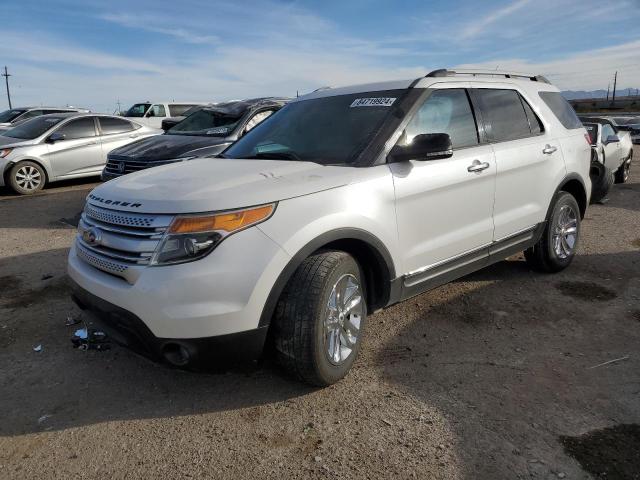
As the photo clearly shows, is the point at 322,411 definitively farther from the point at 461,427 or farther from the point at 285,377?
the point at 461,427

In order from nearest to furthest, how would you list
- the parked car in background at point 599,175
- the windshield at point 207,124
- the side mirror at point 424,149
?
the side mirror at point 424,149 < the windshield at point 207,124 < the parked car in background at point 599,175

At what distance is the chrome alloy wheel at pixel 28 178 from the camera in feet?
33.4

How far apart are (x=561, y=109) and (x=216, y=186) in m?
3.85

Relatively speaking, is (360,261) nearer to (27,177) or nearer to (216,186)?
(216,186)

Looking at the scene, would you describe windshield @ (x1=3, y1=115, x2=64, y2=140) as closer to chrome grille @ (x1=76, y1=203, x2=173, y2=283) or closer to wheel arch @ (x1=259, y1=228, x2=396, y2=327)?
chrome grille @ (x1=76, y1=203, x2=173, y2=283)

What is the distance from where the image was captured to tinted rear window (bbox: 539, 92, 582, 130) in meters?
4.97

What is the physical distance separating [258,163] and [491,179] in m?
1.81

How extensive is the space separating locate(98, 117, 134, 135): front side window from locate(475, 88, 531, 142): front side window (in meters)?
9.22

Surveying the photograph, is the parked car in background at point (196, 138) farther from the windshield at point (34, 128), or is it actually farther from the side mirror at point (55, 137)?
the windshield at point (34, 128)

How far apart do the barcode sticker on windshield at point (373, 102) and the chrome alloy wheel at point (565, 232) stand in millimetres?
2277

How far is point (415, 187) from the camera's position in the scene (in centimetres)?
340

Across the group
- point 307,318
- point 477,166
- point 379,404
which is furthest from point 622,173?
point 307,318

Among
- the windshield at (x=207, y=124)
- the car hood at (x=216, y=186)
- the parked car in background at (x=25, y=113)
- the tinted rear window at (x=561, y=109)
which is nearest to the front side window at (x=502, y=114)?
the tinted rear window at (x=561, y=109)

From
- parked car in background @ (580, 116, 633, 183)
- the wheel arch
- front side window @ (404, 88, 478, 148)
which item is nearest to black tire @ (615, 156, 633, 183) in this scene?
parked car in background @ (580, 116, 633, 183)
